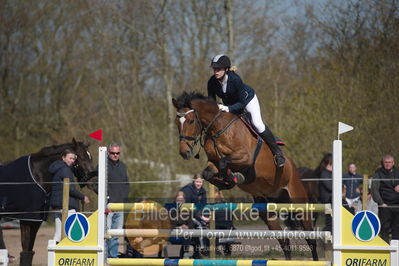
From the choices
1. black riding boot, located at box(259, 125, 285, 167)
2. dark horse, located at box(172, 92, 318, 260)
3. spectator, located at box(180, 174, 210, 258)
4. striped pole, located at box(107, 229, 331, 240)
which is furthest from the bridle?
spectator, located at box(180, 174, 210, 258)

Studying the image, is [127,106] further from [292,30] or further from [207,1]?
[292,30]

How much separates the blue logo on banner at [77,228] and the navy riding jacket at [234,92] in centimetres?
178

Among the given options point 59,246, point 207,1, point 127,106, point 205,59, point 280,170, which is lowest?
point 59,246

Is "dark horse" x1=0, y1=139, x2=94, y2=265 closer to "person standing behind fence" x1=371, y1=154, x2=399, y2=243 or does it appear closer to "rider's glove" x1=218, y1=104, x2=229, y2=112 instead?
"rider's glove" x1=218, y1=104, x2=229, y2=112

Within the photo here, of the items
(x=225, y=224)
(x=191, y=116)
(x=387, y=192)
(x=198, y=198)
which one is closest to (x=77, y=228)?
(x=191, y=116)

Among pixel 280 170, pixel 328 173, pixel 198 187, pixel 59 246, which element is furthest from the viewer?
pixel 328 173

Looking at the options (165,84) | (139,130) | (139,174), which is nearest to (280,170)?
(139,174)

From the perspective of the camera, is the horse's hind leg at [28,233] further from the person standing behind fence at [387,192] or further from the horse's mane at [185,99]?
the person standing behind fence at [387,192]

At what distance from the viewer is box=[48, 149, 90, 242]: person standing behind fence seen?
26.4 feet

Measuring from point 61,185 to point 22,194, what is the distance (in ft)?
1.68

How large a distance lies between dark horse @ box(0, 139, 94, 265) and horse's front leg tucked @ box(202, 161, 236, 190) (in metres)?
2.47

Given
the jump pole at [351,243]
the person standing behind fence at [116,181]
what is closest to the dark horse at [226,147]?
the jump pole at [351,243]

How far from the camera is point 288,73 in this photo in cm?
1911

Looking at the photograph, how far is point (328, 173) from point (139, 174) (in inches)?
278
